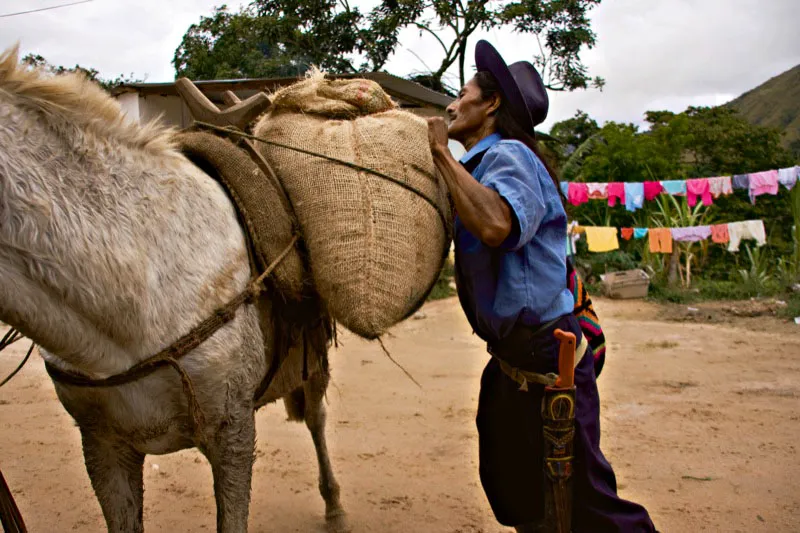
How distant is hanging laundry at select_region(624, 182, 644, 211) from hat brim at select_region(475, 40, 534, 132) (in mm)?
9815

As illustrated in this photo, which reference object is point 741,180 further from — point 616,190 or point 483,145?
point 483,145

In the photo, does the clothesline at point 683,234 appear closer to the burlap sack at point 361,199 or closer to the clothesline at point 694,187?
the clothesline at point 694,187

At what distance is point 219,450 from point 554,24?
623 inches

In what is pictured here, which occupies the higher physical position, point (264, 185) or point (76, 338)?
point (264, 185)

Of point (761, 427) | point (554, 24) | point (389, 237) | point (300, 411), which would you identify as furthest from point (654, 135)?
point (389, 237)

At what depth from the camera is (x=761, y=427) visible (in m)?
4.89

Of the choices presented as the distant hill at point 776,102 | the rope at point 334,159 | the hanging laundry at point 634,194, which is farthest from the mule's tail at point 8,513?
the distant hill at point 776,102

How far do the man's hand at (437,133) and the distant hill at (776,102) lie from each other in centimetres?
3819

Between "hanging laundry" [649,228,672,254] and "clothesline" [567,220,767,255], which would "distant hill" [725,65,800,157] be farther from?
"hanging laundry" [649,228,672,254]

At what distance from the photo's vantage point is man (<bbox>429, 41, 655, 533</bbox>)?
204cm

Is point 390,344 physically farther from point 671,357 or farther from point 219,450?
point 219,450

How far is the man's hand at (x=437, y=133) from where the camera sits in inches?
87.2

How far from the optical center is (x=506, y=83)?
228 centimetres

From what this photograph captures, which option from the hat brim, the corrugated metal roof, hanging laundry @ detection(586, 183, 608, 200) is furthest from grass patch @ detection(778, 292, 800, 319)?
the hat brim
